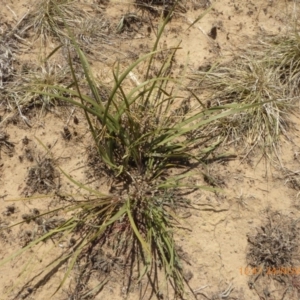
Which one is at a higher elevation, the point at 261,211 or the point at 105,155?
the point at 105,155

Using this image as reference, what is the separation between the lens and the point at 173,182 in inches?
76.9

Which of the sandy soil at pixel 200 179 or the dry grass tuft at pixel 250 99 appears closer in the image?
the sandy soil at pixel 200 179

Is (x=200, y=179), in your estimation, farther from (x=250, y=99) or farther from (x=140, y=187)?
(x=250, y=99)

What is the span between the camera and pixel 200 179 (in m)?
2.01

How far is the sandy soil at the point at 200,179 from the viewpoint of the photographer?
71.9 inches

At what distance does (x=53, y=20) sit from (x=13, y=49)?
284 millimetres

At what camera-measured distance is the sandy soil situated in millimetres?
1827

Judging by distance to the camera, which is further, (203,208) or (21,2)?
(21,2)

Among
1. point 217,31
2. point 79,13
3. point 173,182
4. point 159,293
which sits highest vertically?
point 79,13

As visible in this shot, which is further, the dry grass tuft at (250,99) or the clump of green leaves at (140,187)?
the dry grass tuft at (250,99)

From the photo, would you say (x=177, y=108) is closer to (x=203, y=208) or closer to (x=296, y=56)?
(x=203, y=208)

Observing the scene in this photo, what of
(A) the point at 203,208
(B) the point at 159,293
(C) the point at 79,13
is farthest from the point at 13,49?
(B) the point at 159,293

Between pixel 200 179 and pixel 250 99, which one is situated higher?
pixel 250 99

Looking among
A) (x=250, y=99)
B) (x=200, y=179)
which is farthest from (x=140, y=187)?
(x=250, y=99)
